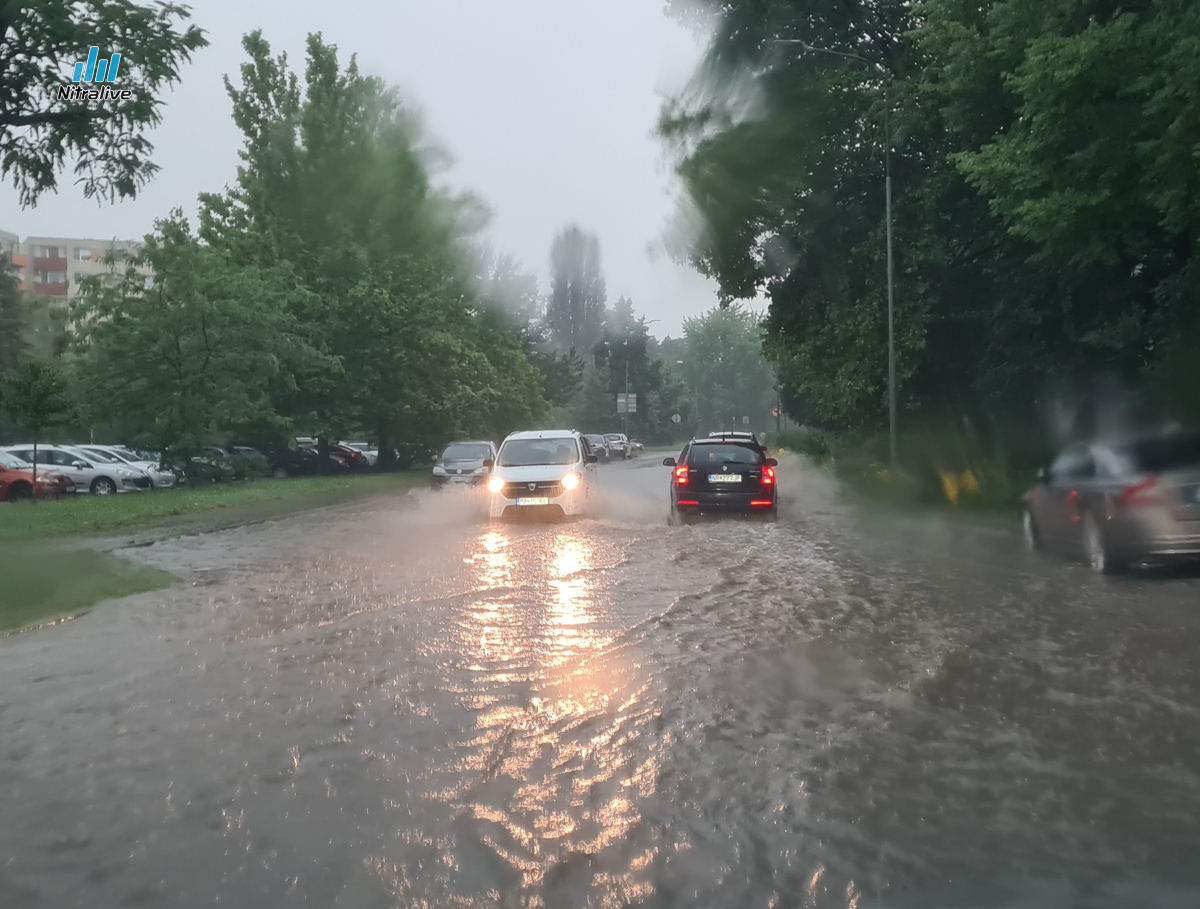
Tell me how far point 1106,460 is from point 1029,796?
8823 millimetres

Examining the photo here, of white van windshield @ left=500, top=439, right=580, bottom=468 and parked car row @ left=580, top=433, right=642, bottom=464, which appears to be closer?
white van windshield @ left=500, top=439, right=580, bottom=468

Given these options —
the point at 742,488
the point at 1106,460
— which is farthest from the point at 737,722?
the point at 742,488

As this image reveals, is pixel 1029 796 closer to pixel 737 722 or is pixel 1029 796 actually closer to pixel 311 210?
pixel 737 722

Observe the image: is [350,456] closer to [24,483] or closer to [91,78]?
[24,483]

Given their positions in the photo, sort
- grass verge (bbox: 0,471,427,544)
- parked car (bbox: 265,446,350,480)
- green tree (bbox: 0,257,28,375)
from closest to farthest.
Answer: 1. grass verge (bbox: 0,471,427,544)
2. parked car (bbox: 265,446,350,480)
3. green tree (bbox: 0,257,28,375)

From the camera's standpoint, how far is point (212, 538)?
19594 mm

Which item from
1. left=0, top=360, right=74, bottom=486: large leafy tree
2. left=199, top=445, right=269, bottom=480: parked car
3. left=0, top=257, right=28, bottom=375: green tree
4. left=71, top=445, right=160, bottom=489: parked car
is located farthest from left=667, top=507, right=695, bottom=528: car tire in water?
left=0, top=257, right=28, bottom=375: green tree

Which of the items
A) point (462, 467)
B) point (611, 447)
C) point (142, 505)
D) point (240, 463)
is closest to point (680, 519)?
point (142, 505)

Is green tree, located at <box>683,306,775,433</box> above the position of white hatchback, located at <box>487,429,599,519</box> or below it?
above

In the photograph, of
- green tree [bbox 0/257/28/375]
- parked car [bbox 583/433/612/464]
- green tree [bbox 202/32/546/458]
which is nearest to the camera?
green tree [bbox 202/32/546/458]

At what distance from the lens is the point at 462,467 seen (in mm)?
32344

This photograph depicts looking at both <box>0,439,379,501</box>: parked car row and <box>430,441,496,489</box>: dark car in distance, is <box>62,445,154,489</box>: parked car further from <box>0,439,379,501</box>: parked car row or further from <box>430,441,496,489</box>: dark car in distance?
<box>430,441,496,489</box>: dark car in distance

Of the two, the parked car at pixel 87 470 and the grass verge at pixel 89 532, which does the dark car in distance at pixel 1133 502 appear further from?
the parked car at pixel 87 470

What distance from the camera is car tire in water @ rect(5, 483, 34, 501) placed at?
104ft
